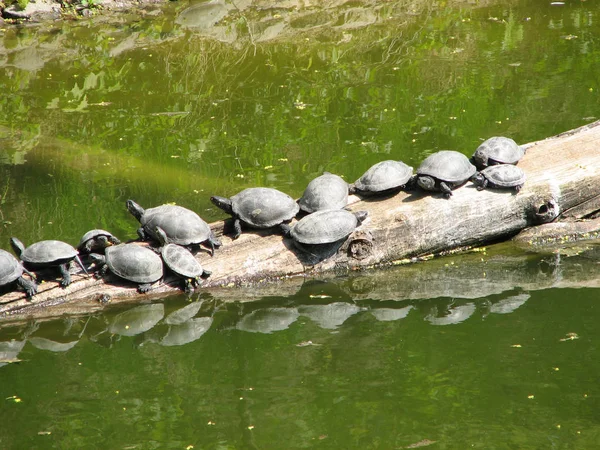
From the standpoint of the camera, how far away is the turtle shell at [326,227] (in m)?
5.93

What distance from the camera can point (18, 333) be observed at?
17.9 ft

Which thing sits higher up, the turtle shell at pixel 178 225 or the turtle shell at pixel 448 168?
the turtle shell at pixel 448 168

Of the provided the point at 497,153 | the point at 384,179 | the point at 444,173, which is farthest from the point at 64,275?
the point at 497,153

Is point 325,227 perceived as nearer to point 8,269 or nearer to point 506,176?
point 506,176

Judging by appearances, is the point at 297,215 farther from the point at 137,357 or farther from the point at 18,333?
the point at 18,333

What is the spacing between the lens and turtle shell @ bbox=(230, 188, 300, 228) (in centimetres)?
607

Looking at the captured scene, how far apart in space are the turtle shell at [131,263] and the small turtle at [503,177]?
290 cm

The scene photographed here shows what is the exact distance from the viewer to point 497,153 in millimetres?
6480

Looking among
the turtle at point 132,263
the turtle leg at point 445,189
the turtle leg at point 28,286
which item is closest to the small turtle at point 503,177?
the turtle leg at point 445,189

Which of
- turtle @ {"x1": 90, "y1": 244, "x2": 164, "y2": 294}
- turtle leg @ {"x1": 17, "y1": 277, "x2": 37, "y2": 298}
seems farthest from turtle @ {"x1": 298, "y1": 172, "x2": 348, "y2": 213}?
turtle leg @ {"x1": 17, "y1": 277, "x2": 37, "y2": 298}

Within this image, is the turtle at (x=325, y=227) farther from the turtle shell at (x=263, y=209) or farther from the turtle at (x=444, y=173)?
the turtle at (x=444, y=173)

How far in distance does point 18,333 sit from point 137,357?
1.06 m

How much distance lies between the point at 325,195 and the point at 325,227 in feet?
1.36

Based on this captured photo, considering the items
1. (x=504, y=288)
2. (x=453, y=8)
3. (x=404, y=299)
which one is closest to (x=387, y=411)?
(x=404, y=299)
